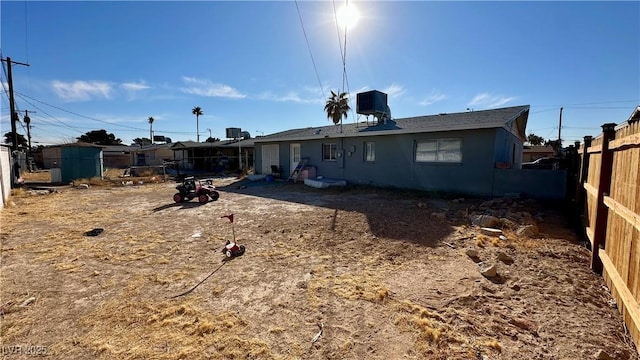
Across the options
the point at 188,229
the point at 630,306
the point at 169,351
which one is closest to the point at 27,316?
the point at 169,351

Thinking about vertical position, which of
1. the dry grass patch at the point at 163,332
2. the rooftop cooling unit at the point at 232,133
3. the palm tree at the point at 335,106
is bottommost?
the dry grass patch at the point at 163,332

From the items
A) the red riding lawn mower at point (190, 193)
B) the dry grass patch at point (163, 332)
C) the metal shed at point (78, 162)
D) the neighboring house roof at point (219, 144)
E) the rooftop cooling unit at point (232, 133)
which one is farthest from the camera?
the rooftop cooling unit at point (232, 133)

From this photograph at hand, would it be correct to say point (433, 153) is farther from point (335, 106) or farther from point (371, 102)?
point (335, 106)

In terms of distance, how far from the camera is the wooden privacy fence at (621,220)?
2287mm

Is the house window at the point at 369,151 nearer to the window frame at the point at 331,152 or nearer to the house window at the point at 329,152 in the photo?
the window frame at the point at 331,152

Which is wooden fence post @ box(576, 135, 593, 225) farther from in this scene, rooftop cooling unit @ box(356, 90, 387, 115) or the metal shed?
the metal shed

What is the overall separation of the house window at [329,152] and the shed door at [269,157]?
321 centimetres

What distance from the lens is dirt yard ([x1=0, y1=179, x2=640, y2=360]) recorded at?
230cm

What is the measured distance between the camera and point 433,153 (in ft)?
32.4

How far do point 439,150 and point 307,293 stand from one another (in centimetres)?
817

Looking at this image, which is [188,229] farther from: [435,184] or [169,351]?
[435,184]

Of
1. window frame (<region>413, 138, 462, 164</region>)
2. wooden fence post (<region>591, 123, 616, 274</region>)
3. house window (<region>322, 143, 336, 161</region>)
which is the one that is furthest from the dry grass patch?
house window (<region>322, 143, 336, 161</region>)

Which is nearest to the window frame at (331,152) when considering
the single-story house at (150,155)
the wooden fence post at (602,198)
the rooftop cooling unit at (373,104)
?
the rooftop cooling unit at (373,104)

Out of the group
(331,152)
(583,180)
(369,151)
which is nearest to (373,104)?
(369,151)
